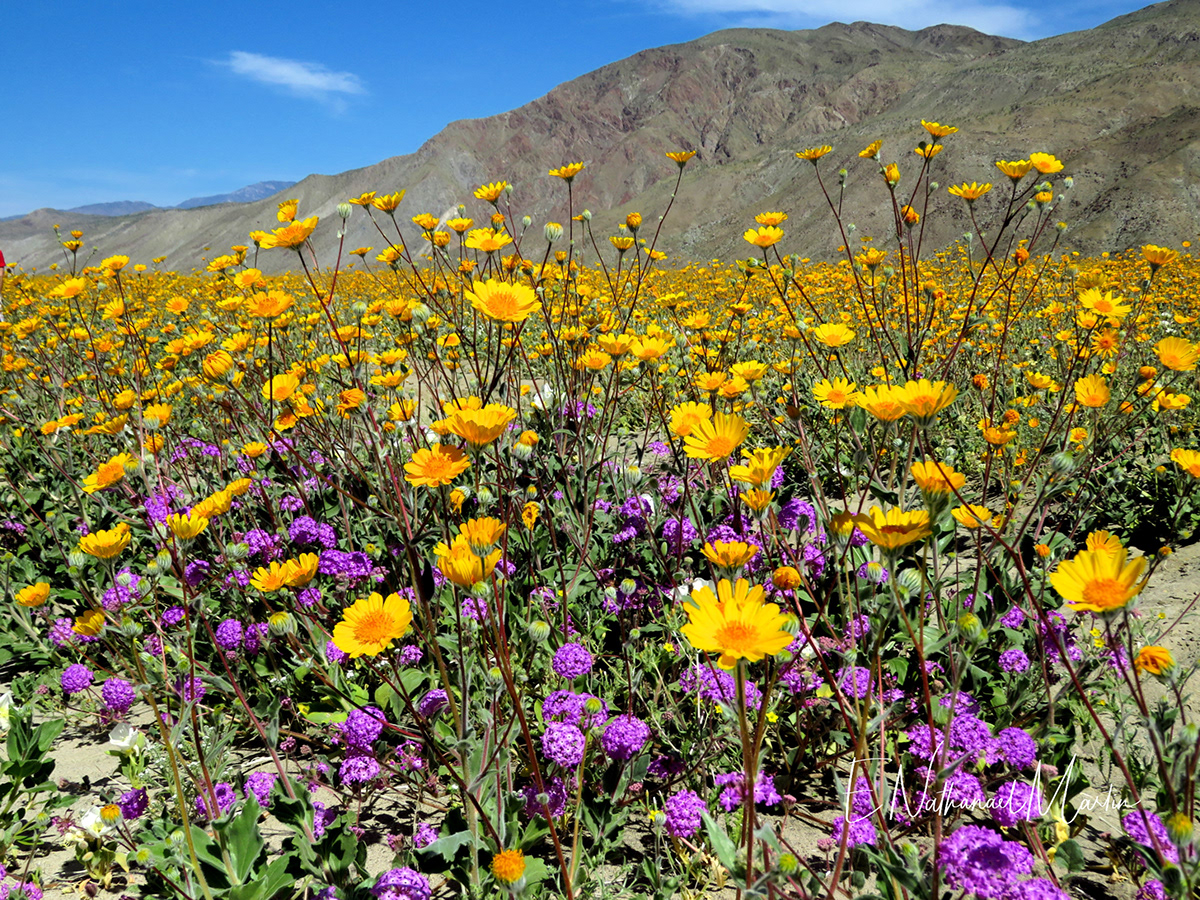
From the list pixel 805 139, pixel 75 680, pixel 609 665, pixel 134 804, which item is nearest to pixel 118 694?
pixel 75 680

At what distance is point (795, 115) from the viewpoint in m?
63.9

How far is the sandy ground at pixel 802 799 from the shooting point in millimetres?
1694

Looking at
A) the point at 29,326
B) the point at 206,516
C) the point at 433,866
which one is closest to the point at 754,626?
the point at 433,866

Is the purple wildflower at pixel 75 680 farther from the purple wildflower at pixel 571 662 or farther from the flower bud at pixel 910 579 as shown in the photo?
the flower bud at pixel 910 579

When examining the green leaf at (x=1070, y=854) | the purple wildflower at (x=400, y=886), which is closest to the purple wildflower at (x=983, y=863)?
the green leaf at (x=1070, y=854)

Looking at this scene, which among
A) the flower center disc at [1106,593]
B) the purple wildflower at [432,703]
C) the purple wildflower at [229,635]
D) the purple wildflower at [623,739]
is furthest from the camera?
the purple wildflower at [229,635]

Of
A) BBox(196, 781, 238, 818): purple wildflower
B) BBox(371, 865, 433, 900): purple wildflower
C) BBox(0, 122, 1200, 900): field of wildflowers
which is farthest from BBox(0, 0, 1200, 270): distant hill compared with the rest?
BBox(196, 781, 238, 818): purple wildflower

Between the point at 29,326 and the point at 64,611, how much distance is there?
202 cm

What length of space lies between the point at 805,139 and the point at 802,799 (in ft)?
171

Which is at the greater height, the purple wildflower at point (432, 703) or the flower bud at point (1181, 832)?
the flower bud at point (1181, 832)

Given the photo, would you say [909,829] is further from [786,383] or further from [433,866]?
[786,383]

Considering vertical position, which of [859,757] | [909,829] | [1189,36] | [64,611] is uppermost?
[1189,36]

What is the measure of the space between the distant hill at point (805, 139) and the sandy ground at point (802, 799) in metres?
19.9

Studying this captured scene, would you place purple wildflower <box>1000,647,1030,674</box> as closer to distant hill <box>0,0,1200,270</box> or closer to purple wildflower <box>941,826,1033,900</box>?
purple wildflower <box>941,826,1033,900</box>
